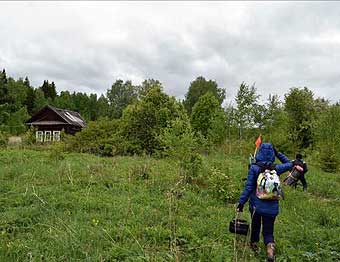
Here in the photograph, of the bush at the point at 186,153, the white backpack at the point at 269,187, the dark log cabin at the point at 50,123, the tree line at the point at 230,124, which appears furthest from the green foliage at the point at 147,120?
the dark log cabin at the point at 50,123

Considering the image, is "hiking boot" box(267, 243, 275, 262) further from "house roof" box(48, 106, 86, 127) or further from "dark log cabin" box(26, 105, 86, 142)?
"house roof" box(48, 106, 86, 127)

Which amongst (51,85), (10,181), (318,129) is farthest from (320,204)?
(51,85)

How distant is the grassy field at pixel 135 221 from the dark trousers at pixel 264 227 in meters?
0.28

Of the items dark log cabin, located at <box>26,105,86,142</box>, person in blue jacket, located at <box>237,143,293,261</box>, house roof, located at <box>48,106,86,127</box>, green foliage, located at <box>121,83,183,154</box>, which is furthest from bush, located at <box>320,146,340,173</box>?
house roof, located at <box>48,106,86,127</box>

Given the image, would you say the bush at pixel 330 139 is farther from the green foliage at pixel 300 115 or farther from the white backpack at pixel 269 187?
the white backpack at pixel 269 187

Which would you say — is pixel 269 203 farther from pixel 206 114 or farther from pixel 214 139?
pixel 206 114

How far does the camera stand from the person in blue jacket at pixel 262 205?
18.1 ft

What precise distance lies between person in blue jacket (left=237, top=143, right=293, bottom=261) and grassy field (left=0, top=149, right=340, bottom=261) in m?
0.29

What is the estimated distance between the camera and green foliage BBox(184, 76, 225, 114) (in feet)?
197

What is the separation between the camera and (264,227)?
5.62 meters

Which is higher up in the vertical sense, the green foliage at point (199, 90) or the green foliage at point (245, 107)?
the green foliage at point (199, 90)

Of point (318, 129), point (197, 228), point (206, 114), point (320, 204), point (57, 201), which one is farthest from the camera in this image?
point (206, 114)

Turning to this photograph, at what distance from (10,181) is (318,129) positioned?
15492 mm

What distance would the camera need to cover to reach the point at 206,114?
3073 centimetres
